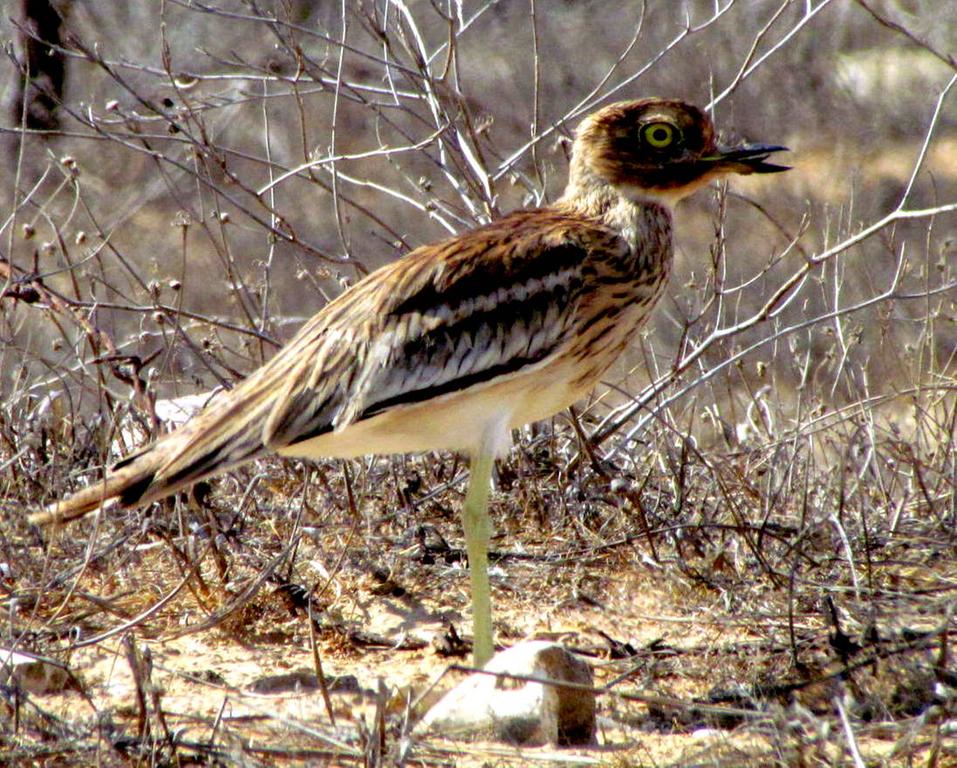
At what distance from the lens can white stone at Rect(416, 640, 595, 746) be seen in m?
3.56

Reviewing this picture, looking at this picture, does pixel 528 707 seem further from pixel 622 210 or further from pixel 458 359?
pixel 622 210

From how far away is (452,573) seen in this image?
473 cm

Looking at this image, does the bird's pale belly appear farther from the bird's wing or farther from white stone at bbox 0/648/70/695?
white stone at bbox 0/648/70/695

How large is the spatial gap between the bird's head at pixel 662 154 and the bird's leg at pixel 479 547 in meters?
0.89

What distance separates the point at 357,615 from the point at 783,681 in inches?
49.1

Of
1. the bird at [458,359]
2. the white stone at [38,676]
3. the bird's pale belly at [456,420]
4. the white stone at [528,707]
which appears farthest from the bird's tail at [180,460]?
the white stone at [528,707]

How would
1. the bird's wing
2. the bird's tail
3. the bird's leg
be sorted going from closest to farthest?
the bird's tail, the bird's leg, the bird's wing

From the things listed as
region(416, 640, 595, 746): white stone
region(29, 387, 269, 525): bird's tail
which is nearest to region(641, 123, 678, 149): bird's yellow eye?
region(29, 387, 269, 525): bird's tail

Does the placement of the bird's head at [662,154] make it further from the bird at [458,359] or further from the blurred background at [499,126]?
the blurred background at [499,126]

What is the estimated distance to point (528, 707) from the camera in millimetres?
3596

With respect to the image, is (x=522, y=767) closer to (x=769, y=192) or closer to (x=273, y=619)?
(x=273, y=619)

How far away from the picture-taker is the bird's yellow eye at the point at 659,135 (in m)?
4.55

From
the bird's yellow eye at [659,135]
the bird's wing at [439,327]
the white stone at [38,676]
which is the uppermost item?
the bird's yellow eye at [659,135]

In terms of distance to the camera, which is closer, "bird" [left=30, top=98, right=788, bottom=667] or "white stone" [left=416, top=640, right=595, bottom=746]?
"white stone" [left=416, top=640, right=595, bottom=746]
